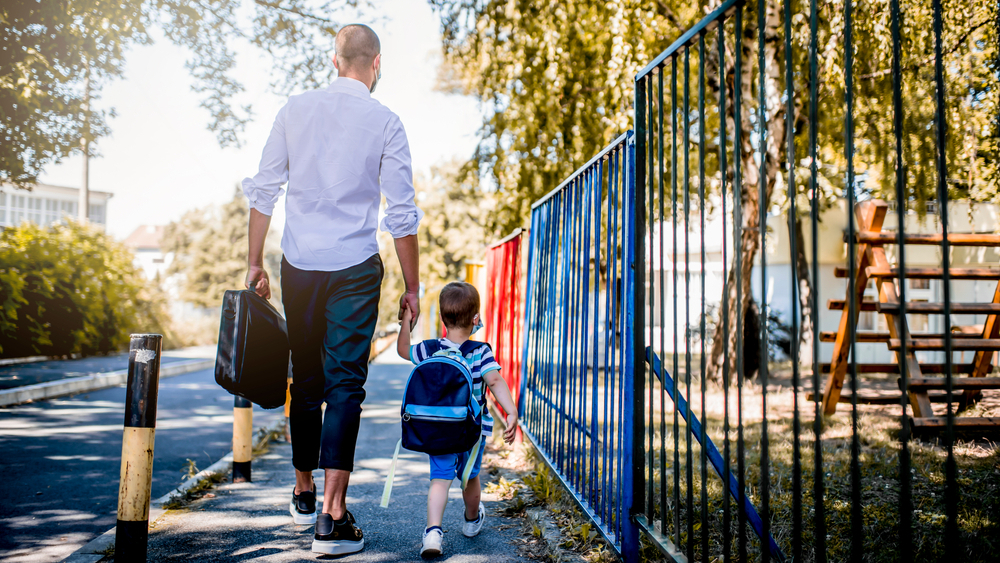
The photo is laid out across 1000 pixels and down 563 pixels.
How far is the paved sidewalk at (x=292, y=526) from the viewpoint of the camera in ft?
9.73

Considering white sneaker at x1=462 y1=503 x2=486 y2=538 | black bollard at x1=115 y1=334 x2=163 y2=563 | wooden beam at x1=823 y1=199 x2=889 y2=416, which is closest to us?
black bollard at x1=115 y1=334 x2=163 y2=563

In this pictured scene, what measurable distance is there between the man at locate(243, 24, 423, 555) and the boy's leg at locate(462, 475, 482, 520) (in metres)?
0.54

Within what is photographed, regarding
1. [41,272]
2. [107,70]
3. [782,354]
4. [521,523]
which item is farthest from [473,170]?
[782,354]

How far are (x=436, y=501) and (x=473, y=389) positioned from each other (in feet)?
1.71

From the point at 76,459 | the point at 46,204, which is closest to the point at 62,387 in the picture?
the point at 76,459

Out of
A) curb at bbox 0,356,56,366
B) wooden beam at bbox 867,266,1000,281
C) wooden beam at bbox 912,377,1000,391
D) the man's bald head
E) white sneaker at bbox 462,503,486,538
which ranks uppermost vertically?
the man's bald head

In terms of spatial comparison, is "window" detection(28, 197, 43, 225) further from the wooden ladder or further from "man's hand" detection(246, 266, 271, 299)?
the wooden ladder

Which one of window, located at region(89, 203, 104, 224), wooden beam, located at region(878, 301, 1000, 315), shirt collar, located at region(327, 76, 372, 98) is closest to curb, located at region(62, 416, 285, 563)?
shirt collar, located at region(327, 76, 372, 98)

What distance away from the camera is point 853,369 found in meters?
1.47

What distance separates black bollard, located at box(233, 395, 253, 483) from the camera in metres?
4.17

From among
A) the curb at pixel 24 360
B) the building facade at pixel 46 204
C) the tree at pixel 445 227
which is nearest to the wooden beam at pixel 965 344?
the curb at pixel 24 360

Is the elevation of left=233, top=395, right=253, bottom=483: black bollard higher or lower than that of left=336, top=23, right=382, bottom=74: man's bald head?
lower

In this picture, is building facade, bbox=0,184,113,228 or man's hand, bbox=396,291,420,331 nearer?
man's hand, bbox=396,291,420,331

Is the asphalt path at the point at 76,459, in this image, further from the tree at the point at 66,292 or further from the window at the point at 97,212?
the window at the point at 97,212
